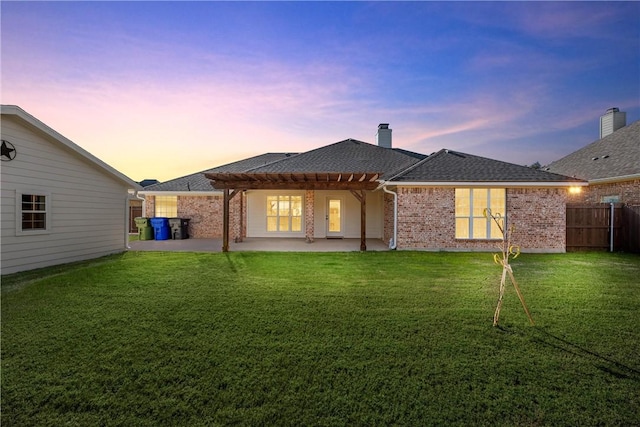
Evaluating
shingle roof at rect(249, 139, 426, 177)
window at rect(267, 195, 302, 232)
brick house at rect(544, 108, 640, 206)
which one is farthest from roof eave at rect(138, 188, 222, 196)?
brick house at rect(544, 108, 640, 206)

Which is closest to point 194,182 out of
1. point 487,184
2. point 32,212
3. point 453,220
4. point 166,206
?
point 166,206

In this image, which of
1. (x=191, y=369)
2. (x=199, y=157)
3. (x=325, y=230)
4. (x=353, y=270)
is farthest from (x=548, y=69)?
(x=199, y=157)

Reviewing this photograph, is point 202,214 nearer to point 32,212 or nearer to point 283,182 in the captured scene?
point 283,182

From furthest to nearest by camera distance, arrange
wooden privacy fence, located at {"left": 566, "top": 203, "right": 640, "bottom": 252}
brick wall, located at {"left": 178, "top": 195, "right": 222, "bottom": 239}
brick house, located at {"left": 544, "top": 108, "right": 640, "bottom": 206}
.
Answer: brick wall, located at {"left": 178, "top": 195, "right": 222, "bottom": 239} → brick house, located at {"left": 544, "top": 108, "right": 640, "bottom": 206} → wooden privacy fence, located at {"left": 566, "top": 203, "right": 640, "bottom": 252}

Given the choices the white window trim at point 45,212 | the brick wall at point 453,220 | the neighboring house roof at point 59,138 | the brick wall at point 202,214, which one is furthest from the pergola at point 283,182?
the brick wall at point 202,214

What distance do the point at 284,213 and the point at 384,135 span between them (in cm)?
910

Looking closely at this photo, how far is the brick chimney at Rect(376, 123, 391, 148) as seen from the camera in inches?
784

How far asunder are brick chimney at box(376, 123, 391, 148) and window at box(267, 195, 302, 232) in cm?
788

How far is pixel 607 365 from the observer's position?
10.1 feet

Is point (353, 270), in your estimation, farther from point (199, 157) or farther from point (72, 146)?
point (199, 157)

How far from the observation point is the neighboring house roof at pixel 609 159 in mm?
12508

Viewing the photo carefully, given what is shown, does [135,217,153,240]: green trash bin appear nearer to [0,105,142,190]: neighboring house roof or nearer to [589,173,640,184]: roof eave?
[0,105,142,190]: neighboring house roof

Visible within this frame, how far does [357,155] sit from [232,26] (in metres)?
8.79

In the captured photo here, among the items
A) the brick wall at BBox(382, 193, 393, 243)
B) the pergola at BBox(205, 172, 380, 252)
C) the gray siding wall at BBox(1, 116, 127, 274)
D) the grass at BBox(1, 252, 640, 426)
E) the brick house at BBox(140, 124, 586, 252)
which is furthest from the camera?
the brick wall at BBox(382, 193, 393, 243)
